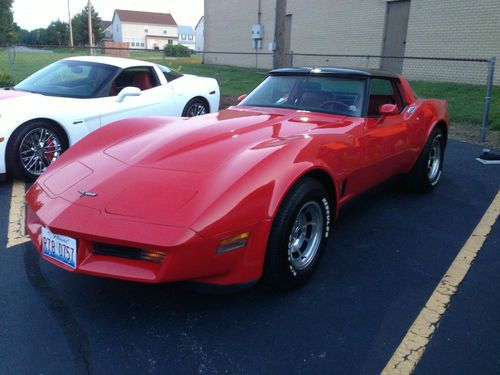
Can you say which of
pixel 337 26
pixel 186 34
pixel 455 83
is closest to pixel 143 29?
pixel 186 34

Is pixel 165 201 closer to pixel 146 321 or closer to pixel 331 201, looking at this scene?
pixel 146 321

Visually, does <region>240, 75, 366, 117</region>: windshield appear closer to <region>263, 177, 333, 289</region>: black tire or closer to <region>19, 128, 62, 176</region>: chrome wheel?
<region>263, 177, 333, 289</region>: black tire

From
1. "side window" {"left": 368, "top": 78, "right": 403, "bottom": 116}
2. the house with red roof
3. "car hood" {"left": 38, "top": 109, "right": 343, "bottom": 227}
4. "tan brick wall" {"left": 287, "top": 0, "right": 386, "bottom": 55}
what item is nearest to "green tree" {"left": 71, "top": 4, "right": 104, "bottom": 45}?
the house with red roof

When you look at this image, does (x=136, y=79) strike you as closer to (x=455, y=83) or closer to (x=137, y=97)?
(x=137, y=97)

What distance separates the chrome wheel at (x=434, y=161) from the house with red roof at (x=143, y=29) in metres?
89.8

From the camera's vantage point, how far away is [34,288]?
285 cm

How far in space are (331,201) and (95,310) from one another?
5.50ft

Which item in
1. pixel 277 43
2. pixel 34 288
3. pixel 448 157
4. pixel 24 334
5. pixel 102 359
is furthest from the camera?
pixel 277 43

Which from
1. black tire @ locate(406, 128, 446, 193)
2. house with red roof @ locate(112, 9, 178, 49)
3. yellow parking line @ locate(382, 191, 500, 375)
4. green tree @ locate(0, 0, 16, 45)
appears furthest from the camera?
house with red roof @ locate(112, 9, 178, 49)

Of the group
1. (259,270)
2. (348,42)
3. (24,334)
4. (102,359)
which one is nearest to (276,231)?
(259,270)

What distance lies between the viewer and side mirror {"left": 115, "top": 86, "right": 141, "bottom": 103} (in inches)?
223

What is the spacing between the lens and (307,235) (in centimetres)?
300

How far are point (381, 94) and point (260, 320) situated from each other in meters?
2.64

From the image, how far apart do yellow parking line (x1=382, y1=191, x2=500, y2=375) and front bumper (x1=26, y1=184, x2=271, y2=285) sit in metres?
0.83
